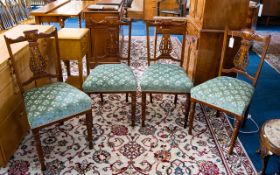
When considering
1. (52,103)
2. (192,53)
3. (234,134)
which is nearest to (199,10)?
(192,53)

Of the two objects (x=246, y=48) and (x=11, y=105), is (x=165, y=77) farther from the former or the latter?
(x=11, y=105)

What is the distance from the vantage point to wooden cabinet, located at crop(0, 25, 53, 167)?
6.17 feet

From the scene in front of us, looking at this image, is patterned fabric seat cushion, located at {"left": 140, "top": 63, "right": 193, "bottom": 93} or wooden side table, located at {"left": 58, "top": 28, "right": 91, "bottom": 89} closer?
patterned fabric seat cushion, located at {"left": 140, "top": 63, "right": 193, "bottom": 93}

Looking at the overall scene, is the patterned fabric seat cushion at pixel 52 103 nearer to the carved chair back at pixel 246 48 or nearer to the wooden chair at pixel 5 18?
the carved chair back at pixel 246 48

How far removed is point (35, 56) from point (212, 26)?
1.70 m

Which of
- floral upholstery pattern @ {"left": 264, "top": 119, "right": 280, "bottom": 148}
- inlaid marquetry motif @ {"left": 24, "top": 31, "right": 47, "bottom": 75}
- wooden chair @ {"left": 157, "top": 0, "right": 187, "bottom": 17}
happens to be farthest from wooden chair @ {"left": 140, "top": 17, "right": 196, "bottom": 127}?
wooden chair @ {"left": 157, "top": 0, "right": 187, "bottom": 17}

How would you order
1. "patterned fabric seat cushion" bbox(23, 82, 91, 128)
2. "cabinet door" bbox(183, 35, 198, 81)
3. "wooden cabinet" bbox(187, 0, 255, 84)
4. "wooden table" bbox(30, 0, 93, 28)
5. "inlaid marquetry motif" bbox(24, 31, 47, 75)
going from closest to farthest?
"patterned fabric seat cushion" bbox(23, 82, 91, 128) → "inlaid marquetry motif" bbox(24, 31, 47, 75) → "wooden cabinet" bbox(187, 0, 255, 84) → "cabinet door" bbox(183, 35, 198, 81) → "wooden table" bbox(30, 0, 93, 28)

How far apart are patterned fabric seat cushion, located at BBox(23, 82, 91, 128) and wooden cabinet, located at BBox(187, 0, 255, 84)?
1340mm

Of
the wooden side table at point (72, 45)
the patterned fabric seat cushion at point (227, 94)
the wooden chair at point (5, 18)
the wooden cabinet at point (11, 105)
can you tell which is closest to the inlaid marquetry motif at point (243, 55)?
the patterned fabric seat cushion at point (227, 94)

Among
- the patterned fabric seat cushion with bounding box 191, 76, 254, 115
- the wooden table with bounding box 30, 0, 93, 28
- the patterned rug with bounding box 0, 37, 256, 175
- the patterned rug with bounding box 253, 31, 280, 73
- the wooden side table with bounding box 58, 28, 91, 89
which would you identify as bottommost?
the patterned rug with bounding box 0, 37, 256, 175

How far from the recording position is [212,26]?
2512mm

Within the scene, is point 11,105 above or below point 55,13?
below

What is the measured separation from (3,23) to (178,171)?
302 cm

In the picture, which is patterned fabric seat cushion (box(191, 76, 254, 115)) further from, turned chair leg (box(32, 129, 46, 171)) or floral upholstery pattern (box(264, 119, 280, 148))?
turned chair leg (box(32, 129, 46, 171))
